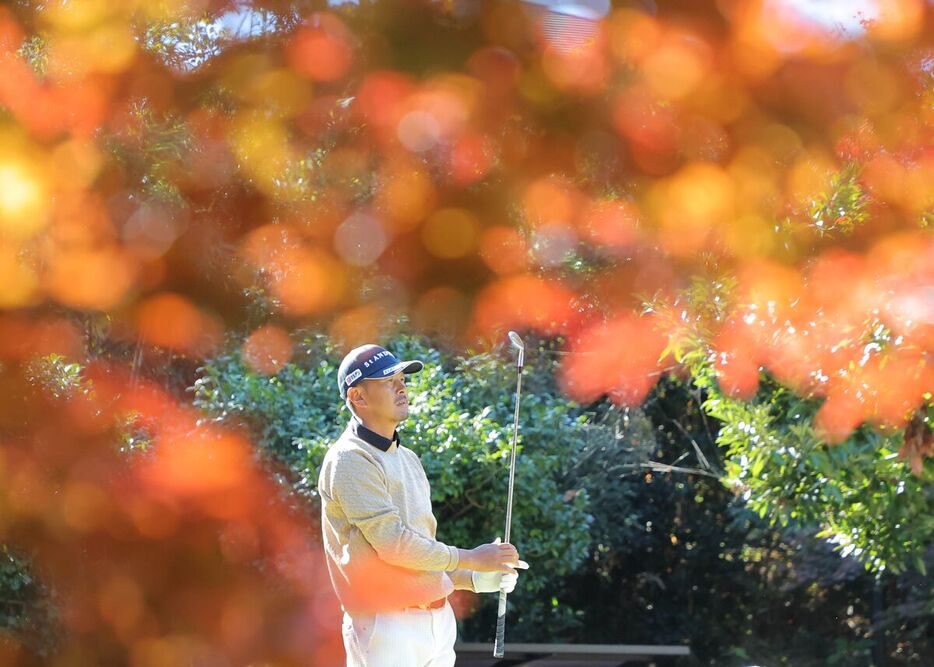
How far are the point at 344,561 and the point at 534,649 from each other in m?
3.74

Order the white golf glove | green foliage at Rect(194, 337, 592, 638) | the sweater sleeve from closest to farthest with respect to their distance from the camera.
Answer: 1. the sweater sleeve
2. the white golf glove
3. green foliage at Rect(194, 337, 592, 638)

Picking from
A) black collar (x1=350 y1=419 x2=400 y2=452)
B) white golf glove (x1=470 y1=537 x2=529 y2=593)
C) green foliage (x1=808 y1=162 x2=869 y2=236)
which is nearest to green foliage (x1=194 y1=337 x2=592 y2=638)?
green foliage (x1=808 y1=162 x2=869 y2=236)

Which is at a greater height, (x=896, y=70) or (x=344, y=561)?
(x=896, y=70)

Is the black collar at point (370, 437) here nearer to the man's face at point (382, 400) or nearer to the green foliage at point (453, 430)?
the man's face at point (382, 400)

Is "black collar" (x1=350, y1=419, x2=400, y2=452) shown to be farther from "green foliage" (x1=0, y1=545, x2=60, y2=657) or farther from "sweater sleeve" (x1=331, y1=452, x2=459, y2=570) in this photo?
"green foliage" (x1=0, y1=545, x2=60, y2=657)

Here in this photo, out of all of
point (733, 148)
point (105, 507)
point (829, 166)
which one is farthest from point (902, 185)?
point (105, 507)

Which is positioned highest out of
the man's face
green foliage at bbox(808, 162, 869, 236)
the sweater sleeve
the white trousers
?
green foliage at bbox(808, 162, 869, 236)

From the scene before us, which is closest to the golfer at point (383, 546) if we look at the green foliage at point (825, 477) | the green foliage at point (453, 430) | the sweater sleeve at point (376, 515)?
the sweater sleeve at point (376, 515)

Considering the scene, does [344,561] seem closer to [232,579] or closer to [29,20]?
[29,20]

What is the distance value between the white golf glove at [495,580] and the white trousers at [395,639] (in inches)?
6.6

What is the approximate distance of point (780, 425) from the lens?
18.4ft

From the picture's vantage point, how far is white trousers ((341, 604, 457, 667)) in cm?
281

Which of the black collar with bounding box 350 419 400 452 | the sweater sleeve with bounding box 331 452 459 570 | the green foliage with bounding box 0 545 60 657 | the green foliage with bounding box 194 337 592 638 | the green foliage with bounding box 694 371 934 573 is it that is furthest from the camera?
the green foliage with bounding box 194 337 592 638

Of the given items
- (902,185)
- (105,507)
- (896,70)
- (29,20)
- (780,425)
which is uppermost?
(29,20)
